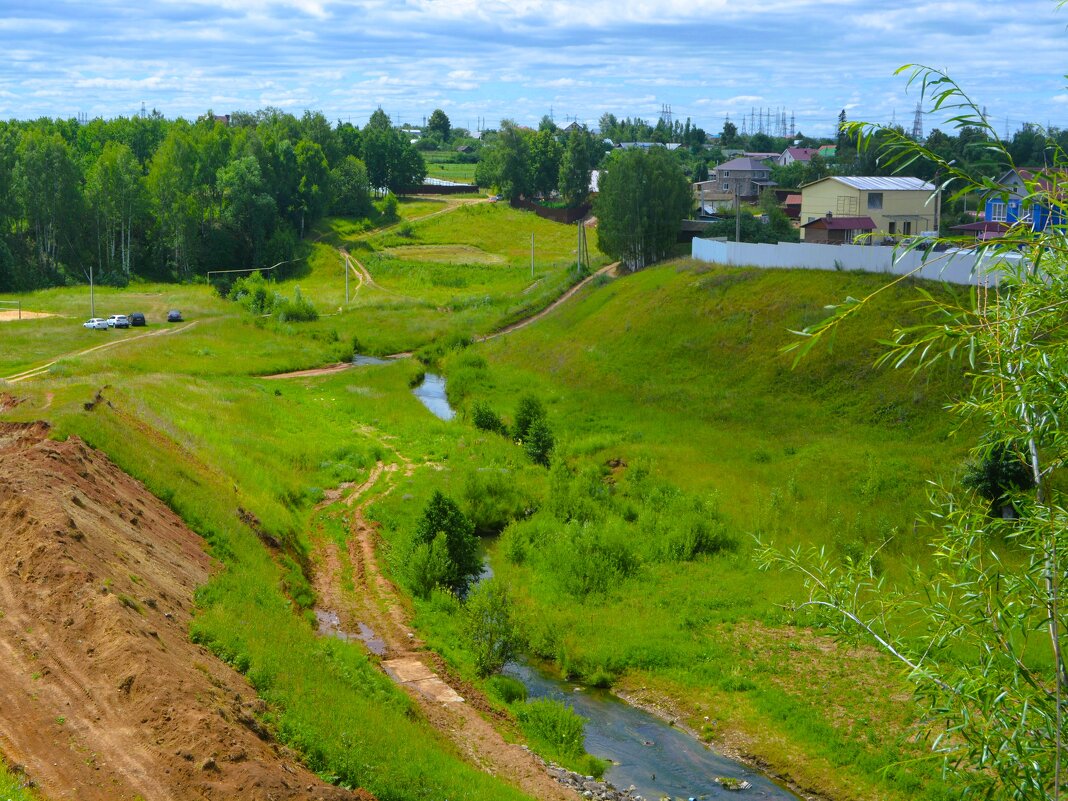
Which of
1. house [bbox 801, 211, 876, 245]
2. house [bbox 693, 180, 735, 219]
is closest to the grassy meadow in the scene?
house [bbox 801, 211, 876, 245]

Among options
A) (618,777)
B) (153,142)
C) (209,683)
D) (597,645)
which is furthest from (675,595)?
(153,142)

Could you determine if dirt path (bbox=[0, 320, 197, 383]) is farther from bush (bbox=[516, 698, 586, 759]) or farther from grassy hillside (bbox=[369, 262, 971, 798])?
bush (bbox=[516, 698, 586, 759])

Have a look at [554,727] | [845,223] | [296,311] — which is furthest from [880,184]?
[554,727]

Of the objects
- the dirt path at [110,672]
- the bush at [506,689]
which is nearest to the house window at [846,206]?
the bush at [506,689]

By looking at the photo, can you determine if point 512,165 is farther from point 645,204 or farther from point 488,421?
point 488,421

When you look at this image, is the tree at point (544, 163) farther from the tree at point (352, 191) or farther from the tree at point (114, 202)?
the tree at point (114, 202)
